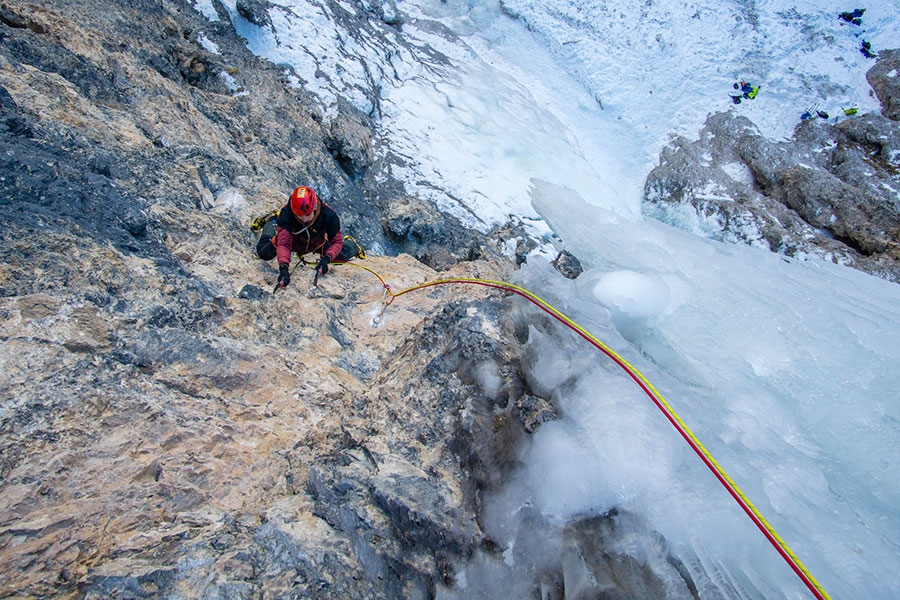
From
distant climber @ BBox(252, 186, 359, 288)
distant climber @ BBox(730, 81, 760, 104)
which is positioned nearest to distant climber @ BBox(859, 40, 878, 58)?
distant climber @ BBox(730, 81, 760, 104)

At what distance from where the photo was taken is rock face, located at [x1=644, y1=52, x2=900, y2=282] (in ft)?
24.1

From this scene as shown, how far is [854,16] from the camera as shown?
29.2 ft

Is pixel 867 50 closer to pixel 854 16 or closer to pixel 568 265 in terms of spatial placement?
pixel 854 16

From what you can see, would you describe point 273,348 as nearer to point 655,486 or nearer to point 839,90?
point 655,486

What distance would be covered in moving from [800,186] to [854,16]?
435cm

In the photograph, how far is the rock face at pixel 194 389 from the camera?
59.8 inches

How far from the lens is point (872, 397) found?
2705 mm

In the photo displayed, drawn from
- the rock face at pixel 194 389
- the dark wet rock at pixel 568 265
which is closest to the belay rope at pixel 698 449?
the rock face at pixel 194 389

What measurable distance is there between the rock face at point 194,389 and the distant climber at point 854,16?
11.2 meters

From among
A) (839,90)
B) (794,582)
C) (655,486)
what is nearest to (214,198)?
(655,486)

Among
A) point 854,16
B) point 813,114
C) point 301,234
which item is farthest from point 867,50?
point 301,234

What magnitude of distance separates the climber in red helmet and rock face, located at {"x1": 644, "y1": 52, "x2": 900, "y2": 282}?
22.4 ft

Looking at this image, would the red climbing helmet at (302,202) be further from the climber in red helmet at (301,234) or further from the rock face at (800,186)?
the rock face at (800,186)

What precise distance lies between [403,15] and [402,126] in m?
4.04
